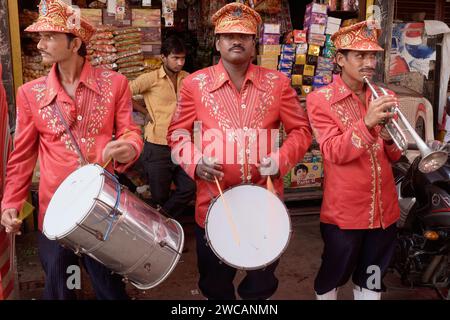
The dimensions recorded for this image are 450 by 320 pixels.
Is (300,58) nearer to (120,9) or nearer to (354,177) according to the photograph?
(120,9)

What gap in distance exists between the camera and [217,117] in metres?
2.99

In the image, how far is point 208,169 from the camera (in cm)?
284

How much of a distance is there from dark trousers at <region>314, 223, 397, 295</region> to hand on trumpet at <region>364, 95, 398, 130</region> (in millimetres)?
731

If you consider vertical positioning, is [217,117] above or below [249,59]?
below

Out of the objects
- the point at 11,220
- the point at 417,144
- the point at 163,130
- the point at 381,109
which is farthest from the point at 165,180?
the point at 417,144

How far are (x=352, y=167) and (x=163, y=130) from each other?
2.29m

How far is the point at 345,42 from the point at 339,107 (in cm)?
37

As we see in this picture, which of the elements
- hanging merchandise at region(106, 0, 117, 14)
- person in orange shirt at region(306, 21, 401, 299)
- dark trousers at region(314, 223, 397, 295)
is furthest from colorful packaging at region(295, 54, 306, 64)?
dark trousers at region(314, 223, 397, 295)

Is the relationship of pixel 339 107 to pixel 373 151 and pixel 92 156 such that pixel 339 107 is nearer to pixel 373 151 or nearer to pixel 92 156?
pixel 373 151

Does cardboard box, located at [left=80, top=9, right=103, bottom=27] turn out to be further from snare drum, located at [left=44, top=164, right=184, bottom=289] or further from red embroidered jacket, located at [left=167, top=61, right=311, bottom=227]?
snare drum, located at [left=44, top=164, right=184, bottom=289]

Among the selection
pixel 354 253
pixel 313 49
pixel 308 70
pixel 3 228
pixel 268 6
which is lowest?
pixel 354 253

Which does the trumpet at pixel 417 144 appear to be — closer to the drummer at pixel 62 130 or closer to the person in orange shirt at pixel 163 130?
the drummer at pixel 62 130

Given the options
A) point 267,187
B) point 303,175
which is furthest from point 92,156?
point 303,175

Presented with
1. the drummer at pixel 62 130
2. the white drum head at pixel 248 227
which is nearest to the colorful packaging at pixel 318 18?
the drummer at pixel 62 130
